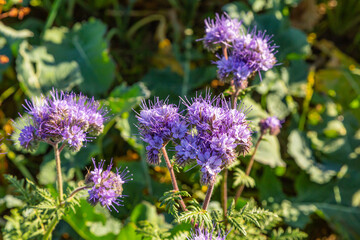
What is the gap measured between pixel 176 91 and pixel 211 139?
1636mm

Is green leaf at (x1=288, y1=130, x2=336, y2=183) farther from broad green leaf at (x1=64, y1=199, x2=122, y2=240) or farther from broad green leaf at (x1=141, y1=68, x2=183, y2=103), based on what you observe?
broad green leaf at (x1=64, y1=199, x2=122, y2=240)

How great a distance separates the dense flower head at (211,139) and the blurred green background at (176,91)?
29.9 inches

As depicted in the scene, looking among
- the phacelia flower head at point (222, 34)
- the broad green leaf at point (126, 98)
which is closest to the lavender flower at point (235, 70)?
the phacelia flower head at point (222, 34)

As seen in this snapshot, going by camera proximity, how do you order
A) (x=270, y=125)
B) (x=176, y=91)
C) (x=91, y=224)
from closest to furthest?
(x=270, y=125)
(x=91, y=224)
(x=176, y=91)

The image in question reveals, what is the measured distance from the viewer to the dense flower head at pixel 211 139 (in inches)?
51.2

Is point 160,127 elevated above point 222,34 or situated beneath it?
situated beneath

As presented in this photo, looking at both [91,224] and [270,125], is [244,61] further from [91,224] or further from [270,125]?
[91,224]

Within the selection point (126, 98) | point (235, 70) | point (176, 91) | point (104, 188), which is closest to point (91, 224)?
point (104, 188)

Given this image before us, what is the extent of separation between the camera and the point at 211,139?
134 centimetres

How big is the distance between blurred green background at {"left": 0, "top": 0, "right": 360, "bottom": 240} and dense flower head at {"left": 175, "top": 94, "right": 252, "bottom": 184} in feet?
2.50

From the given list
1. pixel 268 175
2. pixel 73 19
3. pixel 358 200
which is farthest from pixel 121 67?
pixel 358 200

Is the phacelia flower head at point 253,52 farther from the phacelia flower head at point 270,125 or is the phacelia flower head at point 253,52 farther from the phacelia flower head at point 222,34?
the phacelia flower head at point 270,125

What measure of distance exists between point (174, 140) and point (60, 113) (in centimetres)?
45

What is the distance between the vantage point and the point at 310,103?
10.7 feet
